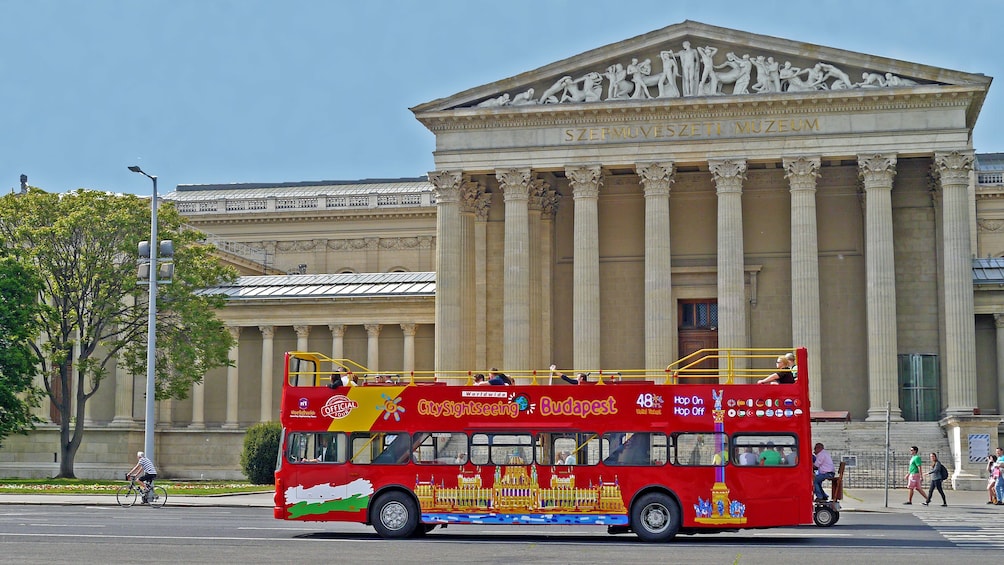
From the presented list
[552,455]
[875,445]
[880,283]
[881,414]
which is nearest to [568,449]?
[552,455]

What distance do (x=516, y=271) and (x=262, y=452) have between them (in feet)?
51.8

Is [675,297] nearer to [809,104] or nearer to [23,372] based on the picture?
[809,104]

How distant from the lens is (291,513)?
31234 millimetres

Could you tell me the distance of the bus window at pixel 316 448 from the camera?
3131 centimetres

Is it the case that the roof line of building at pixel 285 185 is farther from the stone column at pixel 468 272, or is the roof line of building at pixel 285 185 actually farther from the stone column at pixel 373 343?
the stone column at pixel 468 272

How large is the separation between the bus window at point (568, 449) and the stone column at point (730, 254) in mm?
33944

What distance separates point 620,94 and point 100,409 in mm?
33897

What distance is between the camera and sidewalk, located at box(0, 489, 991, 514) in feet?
144

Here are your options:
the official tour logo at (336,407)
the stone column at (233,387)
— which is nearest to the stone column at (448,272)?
the stone column at (233,387)

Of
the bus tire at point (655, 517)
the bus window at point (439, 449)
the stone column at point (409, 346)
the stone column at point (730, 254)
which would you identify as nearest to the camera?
the bus tire at point (655, 517)

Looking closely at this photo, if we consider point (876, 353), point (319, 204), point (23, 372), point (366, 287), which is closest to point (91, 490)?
point (23, 372)

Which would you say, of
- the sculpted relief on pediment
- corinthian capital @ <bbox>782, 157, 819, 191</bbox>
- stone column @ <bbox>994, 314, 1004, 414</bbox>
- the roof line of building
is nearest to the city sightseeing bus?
corinthian capital @ <bbox>782, 157, 819, 191</bbox>

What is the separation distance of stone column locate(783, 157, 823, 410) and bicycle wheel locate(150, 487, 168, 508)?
101 ft

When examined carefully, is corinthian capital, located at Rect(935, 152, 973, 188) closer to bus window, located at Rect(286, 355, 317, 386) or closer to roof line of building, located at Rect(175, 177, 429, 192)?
bus window, located at Rect(286, 355, 317, 386)
